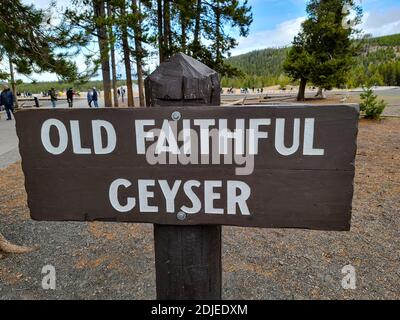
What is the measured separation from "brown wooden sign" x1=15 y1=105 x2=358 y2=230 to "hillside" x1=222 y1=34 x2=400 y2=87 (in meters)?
28.3

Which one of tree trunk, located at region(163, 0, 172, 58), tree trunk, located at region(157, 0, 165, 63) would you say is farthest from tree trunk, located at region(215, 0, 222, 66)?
tree trunk, located at region(157, 0, 165, 63)

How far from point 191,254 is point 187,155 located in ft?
1.37

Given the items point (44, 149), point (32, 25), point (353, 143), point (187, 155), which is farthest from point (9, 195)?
point (353, 143)

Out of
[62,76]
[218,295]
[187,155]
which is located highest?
[62,76]

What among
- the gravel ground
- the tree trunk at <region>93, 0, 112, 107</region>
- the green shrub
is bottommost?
the gravel ground

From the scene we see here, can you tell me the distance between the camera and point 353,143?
1122mm

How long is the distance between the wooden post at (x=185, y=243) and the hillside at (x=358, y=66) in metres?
28.2

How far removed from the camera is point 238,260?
3359 millimetres

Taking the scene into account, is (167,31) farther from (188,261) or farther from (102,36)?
(188,261)

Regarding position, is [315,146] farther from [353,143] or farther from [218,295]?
[218,295]

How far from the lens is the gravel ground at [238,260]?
287 centimetres

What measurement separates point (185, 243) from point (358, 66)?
106 m

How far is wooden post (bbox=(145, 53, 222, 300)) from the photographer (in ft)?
4.02

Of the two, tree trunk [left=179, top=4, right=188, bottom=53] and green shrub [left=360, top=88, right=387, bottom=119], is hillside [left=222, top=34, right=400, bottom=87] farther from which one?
green shrub [left=360, top=88, right=387, bottom=119]
